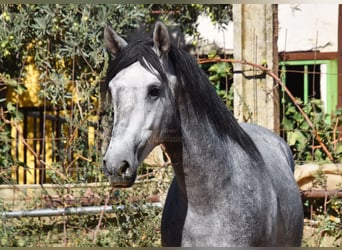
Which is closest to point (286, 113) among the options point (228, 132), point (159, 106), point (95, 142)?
point (95, 142)

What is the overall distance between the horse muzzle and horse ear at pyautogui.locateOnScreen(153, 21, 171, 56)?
604 mm

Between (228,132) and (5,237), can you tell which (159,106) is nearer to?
(228,132)

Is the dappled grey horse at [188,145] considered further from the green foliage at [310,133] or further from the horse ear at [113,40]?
the green foliage at [310,133]

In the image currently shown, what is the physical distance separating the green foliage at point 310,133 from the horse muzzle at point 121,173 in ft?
11.8

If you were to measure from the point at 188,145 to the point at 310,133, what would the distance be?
3.37 metres

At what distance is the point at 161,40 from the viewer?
3.54 metres

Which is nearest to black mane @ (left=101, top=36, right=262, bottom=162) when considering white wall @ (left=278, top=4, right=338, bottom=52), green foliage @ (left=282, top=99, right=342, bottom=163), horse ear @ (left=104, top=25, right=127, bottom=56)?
horse ear @ (left=104, top=25, right=127, bottom=56)

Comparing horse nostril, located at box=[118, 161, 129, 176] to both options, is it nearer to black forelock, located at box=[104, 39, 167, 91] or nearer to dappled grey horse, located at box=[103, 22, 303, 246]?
dappled grey horse, located at box=[103, 22, 303, 246]

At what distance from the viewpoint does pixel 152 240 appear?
609 centimetres

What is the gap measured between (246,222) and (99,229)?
2.87 metres

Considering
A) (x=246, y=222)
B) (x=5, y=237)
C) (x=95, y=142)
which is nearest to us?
(x=246, y=222)

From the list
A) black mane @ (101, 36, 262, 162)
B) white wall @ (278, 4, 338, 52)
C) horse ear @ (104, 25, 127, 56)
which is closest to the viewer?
black mane @ (101, 36, 262, 162)

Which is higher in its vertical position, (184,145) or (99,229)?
(184,145)

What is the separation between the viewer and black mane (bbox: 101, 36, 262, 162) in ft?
11.4
